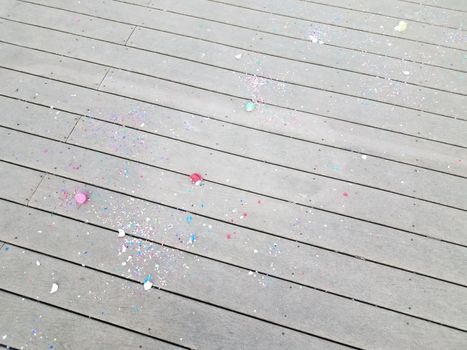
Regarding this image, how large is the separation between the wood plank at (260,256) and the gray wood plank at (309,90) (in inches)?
29.5

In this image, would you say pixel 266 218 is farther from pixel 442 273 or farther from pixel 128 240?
pixel 442 273

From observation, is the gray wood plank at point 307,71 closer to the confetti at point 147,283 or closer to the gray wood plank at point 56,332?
the confetti at point 147,283

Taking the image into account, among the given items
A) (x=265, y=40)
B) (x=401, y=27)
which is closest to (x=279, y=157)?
(x=265, y=40)

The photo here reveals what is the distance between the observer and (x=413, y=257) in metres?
1.67

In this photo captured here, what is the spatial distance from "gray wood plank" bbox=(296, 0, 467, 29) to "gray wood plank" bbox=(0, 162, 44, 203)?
1915 millimetres

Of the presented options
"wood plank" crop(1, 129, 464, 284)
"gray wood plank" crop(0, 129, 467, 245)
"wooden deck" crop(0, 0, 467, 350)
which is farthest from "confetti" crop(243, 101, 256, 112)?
"wood plank" crop(1, 129, 464, 284)

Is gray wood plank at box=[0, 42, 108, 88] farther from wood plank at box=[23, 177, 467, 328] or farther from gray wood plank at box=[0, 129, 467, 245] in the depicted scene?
wood plank at box=[23, 177, 467, 328]

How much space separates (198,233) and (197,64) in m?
1.00

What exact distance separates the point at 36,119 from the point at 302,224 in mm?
1387

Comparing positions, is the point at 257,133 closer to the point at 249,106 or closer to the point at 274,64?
the point at 249,106

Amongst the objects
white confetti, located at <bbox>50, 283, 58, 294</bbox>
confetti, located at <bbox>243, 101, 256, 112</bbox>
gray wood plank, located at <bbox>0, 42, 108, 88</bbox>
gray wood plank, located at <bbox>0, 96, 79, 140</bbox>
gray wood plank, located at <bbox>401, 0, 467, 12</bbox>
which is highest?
gray wood plank, located at <bbox>0, 42, 108, 88</bbox>

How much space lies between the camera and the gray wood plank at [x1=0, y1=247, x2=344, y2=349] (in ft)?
4.89

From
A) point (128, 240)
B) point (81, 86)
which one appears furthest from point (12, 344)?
point (81, 86)

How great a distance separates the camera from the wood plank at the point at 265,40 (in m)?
2.28
